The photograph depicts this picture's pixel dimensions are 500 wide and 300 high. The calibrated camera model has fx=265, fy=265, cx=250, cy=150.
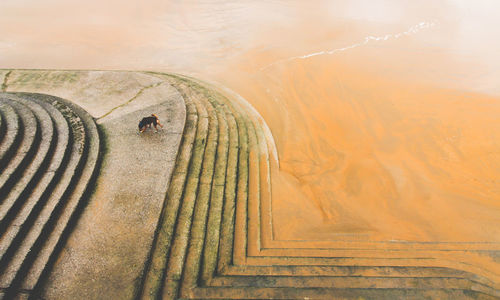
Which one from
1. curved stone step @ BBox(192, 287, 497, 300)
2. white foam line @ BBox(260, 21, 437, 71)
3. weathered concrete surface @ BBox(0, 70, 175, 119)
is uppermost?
white foam line @ BBox(260, 21, 437, 71)

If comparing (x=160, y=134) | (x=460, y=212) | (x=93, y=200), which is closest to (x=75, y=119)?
(x=160, y=134)

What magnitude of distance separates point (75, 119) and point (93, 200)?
6.98 ft

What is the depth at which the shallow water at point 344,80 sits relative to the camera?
4.62 m

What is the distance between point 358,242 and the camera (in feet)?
12.9

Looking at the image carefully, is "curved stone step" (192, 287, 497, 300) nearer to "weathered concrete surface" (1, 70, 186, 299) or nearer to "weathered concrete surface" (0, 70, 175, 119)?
"weathered concrete surface" (1, 70, 186, 299)

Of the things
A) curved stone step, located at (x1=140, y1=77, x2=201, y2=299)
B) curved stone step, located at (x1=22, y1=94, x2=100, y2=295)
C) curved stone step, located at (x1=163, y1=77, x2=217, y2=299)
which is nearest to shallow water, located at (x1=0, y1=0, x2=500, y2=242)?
curved stone step, located at (x1=163, y1=77, x2=217, y2=299)

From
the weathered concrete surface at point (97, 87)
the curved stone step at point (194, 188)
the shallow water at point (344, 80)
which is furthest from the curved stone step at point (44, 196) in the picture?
the shallow water at point (344, 80)

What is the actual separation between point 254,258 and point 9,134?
4.20 m

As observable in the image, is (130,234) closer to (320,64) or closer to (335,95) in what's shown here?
(335,95)

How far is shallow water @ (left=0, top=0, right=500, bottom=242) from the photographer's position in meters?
4.62

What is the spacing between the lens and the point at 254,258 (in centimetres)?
358

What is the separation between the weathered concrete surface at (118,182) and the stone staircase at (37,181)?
0.59ft

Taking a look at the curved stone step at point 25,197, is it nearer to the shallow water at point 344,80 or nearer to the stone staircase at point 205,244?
the stone staircase at point 205,244

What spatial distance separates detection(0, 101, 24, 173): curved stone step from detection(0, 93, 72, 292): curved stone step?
1.63ft
